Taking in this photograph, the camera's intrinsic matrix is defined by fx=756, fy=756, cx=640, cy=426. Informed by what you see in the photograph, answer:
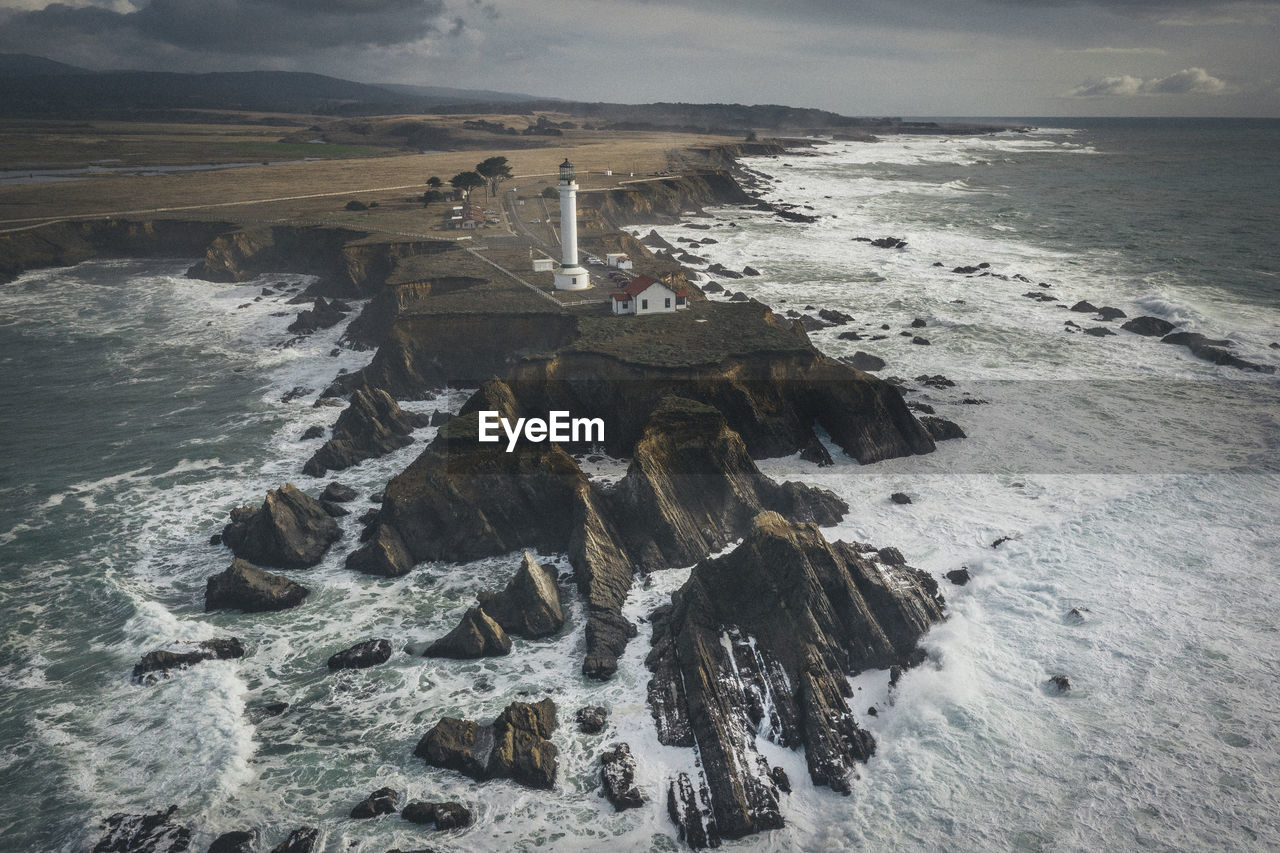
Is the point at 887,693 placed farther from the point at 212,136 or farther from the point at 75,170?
the point at 212,136

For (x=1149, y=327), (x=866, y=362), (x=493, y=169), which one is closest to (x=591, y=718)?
(x=866, y=362)

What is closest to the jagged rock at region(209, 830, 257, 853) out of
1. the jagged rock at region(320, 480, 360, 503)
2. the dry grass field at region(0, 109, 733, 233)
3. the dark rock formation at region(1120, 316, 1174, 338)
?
the jagged rock at region(320, 480, 360, 503)

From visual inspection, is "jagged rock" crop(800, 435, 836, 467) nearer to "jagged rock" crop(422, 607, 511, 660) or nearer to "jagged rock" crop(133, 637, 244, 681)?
"jagged rock" crop(422, 607, 511, 660)

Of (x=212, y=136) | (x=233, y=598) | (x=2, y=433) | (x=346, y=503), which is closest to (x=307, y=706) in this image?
(x=233, y=598)

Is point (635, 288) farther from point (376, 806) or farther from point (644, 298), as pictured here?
point (376, 806)

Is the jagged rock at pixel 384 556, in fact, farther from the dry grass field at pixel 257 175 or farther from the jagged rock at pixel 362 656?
the dry grass field at pixel 257 175
